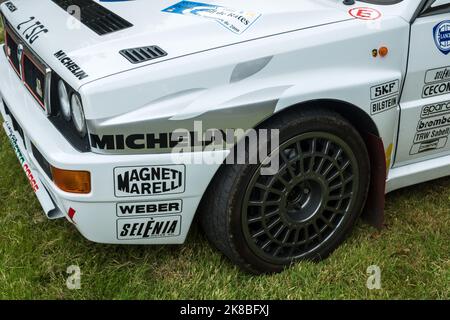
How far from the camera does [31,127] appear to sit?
2.63 meters

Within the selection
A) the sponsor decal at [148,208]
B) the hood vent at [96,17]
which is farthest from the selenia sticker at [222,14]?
the sponsor decal at [148,208]

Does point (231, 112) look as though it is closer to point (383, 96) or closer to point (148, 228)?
point (148, 228)

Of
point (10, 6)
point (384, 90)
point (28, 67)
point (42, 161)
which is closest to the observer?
point (42, 161)

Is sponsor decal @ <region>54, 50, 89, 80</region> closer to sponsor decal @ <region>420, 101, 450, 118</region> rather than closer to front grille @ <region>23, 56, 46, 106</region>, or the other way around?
front grille @ <region>23, 56, 46, 106</region>

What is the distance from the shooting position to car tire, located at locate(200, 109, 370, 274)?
257 cm

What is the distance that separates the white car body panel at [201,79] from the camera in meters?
2.34

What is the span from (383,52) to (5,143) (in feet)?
8.13

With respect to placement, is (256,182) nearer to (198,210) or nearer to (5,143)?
A: (198,210)

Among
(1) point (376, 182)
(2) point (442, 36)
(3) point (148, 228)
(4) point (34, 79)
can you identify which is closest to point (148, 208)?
(3) point (148, 228)

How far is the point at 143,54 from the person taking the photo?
7.98 ft

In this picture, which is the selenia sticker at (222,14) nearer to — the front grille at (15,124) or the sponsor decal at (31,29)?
the sponsor decal at (31,29)

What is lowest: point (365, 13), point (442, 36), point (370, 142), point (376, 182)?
point (376, 182)

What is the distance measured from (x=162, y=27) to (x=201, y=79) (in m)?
0.42

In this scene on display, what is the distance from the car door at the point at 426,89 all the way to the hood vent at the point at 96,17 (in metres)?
1.29
